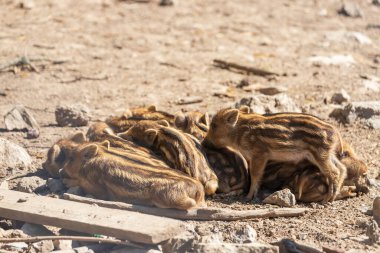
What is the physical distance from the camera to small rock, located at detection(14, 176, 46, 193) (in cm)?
752

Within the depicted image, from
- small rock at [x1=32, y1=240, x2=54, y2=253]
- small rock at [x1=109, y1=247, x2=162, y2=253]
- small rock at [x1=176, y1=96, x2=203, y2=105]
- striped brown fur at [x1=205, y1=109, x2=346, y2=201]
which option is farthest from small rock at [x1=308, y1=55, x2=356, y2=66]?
small rock at [x1=32, y1=240, x2=54, y2=253]

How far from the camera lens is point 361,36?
1438 centimetres

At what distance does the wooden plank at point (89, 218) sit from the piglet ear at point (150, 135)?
4.23 feet

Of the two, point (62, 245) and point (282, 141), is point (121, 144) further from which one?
point (62, 245)

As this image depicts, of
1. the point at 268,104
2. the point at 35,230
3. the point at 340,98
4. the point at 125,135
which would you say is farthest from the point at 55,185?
the point at 340,98

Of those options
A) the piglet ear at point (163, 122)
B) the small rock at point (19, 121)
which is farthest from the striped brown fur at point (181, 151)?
the small rock at point (19, 121)

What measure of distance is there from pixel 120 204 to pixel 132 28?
748cm

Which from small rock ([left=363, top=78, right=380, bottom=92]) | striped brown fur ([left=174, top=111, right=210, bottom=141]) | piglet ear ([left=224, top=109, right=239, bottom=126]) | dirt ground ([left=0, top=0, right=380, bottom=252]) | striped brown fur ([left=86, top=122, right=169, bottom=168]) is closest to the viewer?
striped brown fur ([left=86, top=122, right=169, bottom=168])

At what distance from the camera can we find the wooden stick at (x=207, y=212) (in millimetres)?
6820

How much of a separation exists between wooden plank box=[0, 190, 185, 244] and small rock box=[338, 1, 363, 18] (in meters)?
10.2

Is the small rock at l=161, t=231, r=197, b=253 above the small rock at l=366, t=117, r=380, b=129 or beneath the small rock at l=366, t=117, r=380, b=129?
above

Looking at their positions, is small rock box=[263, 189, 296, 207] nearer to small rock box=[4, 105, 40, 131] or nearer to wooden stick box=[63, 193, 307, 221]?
wooden stick box=[63, 193, 307, 221]

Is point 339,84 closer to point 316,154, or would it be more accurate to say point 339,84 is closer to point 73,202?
point 316,154

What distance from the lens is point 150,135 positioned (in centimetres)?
789
